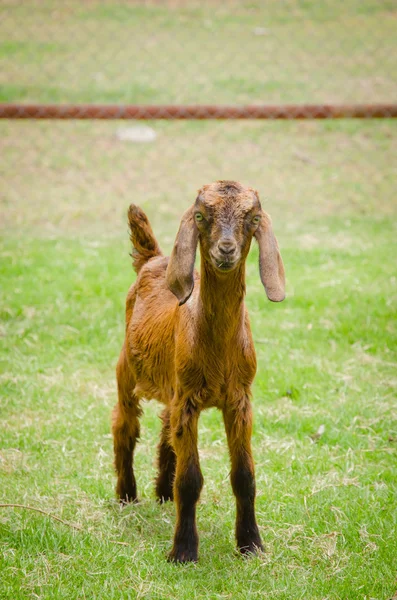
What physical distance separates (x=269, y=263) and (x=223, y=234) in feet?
0.88

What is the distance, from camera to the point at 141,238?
14.9 feet

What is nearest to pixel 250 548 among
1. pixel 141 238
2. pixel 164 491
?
pixel 164 491

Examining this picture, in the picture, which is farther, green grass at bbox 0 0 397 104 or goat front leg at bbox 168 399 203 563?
green grass at bbox 0 0 397 104

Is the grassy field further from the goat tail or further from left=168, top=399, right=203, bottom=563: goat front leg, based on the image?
the goat tail

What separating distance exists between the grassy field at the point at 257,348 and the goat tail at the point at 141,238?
1.13m

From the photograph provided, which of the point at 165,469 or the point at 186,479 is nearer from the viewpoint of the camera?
the point at 186,479

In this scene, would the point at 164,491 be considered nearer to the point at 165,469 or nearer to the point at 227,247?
the point at 165,469

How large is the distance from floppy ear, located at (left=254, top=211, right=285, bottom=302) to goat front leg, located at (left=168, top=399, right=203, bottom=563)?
24.5 inches

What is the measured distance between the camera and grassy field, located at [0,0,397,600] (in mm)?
3688

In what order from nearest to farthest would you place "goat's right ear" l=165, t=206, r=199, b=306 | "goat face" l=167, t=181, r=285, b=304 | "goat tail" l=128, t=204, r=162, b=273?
"goat face" l=167, t=181, r=285, b=304 < "goat's right ear" l=165, t=206, r=199, b=306 < "goat tail" l=128, t=204, r=162, b=273

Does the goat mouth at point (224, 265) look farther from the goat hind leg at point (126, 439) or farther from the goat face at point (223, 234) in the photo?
the goat hind leg at point (126, 439)

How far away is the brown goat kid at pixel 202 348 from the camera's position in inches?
134

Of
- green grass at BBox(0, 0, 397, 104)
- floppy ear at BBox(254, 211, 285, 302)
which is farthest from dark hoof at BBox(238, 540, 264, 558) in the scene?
green grass at BBox(0, 0, 397, 104)

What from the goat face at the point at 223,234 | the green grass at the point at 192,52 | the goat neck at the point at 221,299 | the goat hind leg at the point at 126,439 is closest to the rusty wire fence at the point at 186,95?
the green grass at the point at 192,52
